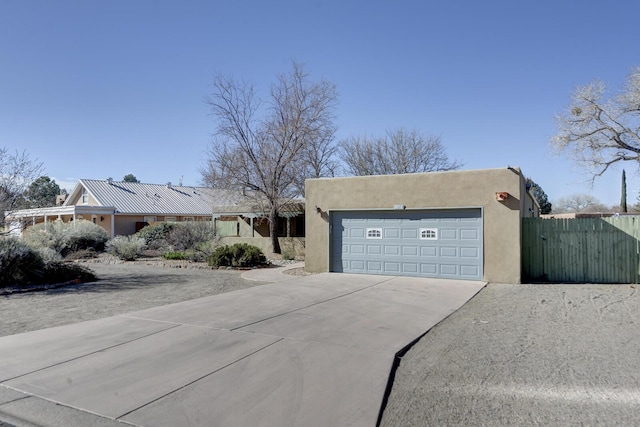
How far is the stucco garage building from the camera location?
13672 mm

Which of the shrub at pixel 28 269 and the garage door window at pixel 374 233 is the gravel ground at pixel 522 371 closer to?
the garage door window at pixel 374 233

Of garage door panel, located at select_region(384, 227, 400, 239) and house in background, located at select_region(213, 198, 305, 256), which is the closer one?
garage door panel, located at select_region(384, 227, 400, 239)

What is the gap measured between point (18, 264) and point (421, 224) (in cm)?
1259

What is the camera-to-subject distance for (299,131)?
74.4ft

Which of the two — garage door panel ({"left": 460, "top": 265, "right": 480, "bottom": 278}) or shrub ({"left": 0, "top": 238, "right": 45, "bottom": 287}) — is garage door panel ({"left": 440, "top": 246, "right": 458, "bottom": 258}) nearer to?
garage door panel ({"left": 460, "top": 265, "right": 480, "bottom": 278})

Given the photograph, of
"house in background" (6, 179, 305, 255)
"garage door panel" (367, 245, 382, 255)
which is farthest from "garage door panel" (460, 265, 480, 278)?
"house in background" (6, 179, 305, 255)

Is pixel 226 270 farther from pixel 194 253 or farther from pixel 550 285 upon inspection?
pixel 550 285

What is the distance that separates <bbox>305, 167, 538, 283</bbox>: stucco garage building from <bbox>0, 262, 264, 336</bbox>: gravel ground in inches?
147

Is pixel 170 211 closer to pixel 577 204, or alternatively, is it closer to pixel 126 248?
pixel 126 248

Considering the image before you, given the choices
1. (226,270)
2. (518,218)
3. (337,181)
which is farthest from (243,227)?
(518,218)

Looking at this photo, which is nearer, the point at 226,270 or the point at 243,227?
the point at 226,270

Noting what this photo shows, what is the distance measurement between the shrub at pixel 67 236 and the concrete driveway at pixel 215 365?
16280 millimetres

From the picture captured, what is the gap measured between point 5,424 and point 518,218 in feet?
42.5

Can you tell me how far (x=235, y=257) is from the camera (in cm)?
1870
